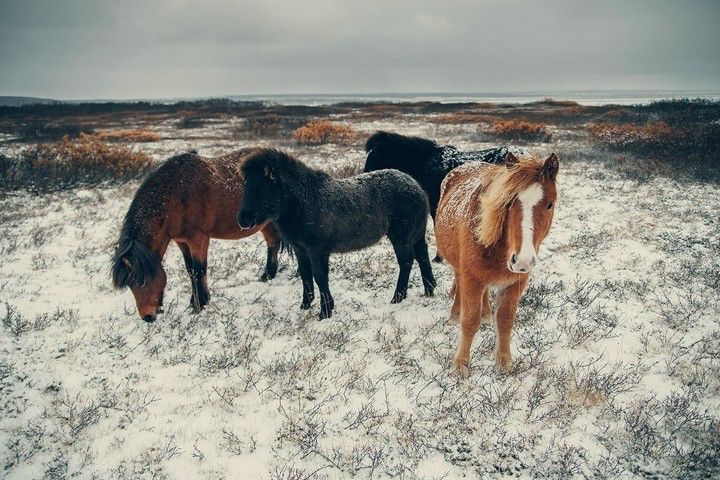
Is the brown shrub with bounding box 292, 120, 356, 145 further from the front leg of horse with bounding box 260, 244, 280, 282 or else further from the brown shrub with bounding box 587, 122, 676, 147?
the front leg of horse with bounding box 260, 244, 280, 282

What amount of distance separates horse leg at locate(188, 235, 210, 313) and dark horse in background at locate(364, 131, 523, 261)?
128 inches

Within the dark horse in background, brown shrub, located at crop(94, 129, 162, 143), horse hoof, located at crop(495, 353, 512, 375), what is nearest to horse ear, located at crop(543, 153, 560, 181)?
horse hoof, located at crop(495, 353, 512, 375)

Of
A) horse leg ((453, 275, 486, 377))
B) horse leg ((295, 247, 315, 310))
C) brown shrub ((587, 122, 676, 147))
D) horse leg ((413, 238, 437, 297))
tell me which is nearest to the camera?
horse leg ((453, 275, 486, 377))

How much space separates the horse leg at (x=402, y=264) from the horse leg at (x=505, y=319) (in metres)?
1.72

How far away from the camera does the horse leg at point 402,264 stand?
5078 millimetres

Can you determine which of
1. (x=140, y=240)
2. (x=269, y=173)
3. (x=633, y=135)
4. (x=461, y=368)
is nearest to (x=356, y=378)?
(x=461, y=368)

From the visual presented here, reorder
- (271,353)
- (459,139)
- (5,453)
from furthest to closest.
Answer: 1. (459,139)
2. (271,353)
3. (5,453)

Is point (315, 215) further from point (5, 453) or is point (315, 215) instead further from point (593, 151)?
Result: point (593, 151)

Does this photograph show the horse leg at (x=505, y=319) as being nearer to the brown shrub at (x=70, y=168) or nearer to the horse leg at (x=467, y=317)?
the horse leg at (x=467, y=317)

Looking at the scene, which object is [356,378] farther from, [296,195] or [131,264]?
[131,264]

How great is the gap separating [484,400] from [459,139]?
19062 mm

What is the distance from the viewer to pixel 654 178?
11445 mm

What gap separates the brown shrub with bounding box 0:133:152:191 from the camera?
453 inches

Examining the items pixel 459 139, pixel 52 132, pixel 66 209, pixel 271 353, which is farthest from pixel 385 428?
pixel 52 132
